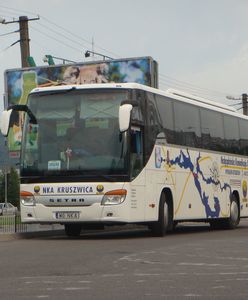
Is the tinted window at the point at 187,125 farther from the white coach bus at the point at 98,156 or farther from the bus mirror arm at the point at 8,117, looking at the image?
the bus mirror arm at the point at 8,117

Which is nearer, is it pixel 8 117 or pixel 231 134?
pixel 8 117

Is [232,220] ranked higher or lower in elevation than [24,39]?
lower

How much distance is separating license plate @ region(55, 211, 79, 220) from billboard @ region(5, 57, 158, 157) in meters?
12.0

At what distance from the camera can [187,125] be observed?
20.9 m

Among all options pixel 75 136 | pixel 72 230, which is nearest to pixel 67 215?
pixel 75 136

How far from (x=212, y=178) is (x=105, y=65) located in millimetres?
9474

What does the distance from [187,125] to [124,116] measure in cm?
476

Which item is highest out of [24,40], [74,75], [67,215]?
[24,40]

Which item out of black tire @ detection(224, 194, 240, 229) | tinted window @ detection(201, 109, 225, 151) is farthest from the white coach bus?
black tire @ detection(224, 194, 240, 229)

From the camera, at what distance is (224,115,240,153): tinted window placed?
78.8 feet

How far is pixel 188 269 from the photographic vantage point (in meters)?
11.1

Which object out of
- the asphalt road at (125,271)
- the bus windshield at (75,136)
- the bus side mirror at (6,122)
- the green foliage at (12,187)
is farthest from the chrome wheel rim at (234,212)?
the green foliage at (12,187)

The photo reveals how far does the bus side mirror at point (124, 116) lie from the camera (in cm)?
1638

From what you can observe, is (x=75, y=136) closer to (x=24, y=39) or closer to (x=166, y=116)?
(x=166, y=116)
